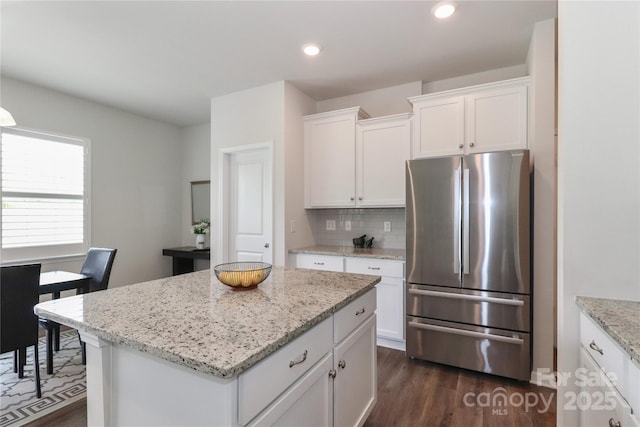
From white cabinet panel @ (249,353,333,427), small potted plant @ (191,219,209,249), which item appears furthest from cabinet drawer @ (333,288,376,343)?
small potted plant @ (191,219,209,249)

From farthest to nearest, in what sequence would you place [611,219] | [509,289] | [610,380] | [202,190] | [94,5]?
[202,190], [509,289], [94,5], [611,219], [610,380]

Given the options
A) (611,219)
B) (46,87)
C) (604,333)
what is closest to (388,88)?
(611,219)

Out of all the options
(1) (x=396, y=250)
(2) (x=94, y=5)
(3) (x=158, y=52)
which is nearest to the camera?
(2) (x=94, y=5)

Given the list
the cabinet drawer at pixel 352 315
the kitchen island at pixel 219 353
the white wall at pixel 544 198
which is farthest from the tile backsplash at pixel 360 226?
the kitchen island at pixel 219 353

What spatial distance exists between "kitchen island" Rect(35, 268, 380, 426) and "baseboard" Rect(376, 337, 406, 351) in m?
1.43

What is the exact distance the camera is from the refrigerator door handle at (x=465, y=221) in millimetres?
2377

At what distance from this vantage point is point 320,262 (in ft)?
10.5

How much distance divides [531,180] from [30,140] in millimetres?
4974

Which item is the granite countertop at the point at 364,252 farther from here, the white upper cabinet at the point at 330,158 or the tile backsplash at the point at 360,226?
the white upper cabinet at the point at 330,158

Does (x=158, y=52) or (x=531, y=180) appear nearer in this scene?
(x=531, y=180)

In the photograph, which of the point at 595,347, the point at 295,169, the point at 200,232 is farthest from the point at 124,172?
the point at 595,347

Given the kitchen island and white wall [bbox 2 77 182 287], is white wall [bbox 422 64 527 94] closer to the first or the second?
the kitchen island

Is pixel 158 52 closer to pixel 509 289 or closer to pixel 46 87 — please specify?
pixel 46 87

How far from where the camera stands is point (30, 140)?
132 inches
